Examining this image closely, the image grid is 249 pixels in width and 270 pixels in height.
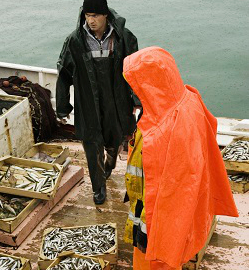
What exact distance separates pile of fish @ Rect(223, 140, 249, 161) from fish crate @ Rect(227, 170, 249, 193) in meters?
0.20

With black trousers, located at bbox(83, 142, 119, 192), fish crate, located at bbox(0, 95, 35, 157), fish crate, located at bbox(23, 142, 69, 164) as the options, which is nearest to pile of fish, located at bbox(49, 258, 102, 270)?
black trousers, located at bbox(83, 142, 119, 192)

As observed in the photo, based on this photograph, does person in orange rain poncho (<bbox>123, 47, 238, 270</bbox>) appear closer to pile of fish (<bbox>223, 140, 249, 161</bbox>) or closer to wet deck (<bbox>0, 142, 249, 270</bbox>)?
wet deck (<bbox>0, 142, 249, 270</bbox>)

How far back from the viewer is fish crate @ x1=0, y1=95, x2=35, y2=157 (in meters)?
5.19

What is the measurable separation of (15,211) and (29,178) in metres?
0.46

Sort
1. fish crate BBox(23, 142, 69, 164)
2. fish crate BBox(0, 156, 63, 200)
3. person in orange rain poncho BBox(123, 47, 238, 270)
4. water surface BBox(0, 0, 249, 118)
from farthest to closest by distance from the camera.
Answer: water surface BBox(0, 0, 249, 118), fish crate BBox(23, 142, 69, 164), fish crate BBox(0, 156, 63, 200), person in orange rain poncho BBox(123, 47, 238, 270)

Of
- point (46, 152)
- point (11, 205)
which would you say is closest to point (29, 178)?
point (11, 205)

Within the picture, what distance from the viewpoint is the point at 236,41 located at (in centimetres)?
1695

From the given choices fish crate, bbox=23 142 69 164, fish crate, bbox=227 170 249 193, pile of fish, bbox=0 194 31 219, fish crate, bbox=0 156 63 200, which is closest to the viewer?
pile of fish, bbox=0 194 31 219

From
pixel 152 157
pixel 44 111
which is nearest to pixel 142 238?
pixel 152 157

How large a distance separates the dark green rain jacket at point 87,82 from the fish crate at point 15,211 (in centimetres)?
88

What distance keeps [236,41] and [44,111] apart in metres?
12.3

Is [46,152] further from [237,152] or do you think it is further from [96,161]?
[237,152]

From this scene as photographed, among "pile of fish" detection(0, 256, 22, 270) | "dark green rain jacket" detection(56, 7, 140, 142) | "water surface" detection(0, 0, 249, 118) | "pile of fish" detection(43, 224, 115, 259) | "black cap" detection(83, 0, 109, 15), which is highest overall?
"black cap" detection(83, 0, 109, 15)

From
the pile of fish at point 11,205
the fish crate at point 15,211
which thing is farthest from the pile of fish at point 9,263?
the pile of fish at point 11,205
